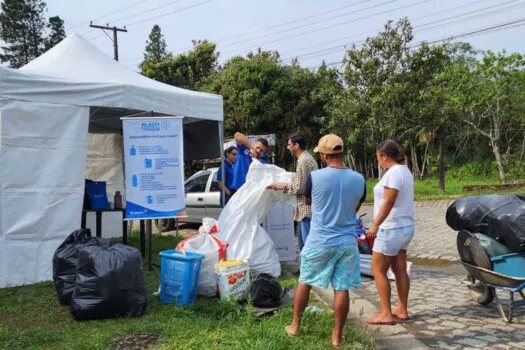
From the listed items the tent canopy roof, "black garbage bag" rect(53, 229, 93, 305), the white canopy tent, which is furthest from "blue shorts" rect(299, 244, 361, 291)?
the tent canopy roof

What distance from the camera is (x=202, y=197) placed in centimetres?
1165

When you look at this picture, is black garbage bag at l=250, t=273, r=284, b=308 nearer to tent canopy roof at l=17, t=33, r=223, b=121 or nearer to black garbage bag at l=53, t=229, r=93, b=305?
black garbage bag at l=53, t=229, r=93, b=305

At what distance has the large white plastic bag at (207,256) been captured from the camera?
5250 mm

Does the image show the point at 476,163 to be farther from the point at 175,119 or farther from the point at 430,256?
the point at 175,119

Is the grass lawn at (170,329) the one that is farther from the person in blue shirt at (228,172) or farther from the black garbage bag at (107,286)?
the person in blue shirt at (228,172)

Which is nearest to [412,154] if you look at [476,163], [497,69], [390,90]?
[476,163]

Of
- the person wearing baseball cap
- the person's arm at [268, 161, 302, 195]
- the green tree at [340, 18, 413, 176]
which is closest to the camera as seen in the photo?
the person wearing baseball cap

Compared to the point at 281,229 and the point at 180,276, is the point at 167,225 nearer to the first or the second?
the point at 281,229

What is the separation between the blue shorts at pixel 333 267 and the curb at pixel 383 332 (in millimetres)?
617

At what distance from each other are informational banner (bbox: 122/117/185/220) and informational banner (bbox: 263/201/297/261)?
137 centimetres

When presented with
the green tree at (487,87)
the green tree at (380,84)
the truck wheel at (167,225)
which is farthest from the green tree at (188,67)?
the truck wheel at (167,225)

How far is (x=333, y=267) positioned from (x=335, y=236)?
25 cm

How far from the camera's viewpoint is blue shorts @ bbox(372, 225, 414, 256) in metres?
4.43

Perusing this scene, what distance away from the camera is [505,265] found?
4.46 m
